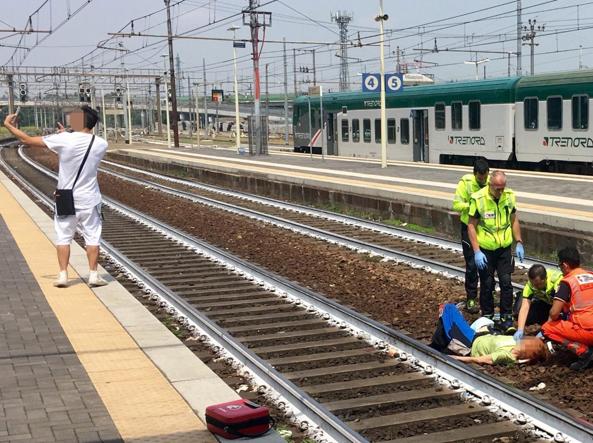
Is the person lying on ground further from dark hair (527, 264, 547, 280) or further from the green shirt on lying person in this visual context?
dark hair (527, 264, 547, 280)

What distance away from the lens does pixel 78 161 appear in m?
8.83

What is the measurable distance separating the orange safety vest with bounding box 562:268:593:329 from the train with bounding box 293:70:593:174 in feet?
53.1

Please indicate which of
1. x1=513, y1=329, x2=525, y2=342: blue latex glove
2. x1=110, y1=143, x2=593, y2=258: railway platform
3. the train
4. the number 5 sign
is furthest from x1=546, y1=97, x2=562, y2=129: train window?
x1=513, y1=329, x2=525, y2=342: blue latex glove

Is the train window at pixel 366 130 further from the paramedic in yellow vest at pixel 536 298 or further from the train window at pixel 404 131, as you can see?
the paramedic in yellow vest at pixel 536 298

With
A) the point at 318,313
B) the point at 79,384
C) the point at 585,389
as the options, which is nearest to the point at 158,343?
the point at 79,384

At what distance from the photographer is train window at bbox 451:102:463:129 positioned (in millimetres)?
27047

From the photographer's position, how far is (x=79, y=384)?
5867 millimetres

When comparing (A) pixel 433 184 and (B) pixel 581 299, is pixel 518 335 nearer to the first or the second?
(B) pixel 581 299

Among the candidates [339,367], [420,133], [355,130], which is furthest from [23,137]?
[355,130]

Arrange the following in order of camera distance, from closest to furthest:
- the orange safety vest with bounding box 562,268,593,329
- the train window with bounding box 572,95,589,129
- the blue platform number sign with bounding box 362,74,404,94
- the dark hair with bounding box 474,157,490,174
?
the orange safety vest with bounding box 562,268,593,329, the dark hair with bounding box 474,157,490,174, the train window with bounding box 572,95,589,129, the blue platform number sign with bounding box 362,74,404,94

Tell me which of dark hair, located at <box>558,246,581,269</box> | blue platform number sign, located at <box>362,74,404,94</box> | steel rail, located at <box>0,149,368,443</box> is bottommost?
steel rail, located at <box>0,149,368,443</box>

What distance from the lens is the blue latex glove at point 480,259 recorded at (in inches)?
313

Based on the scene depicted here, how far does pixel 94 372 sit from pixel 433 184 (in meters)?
15.0

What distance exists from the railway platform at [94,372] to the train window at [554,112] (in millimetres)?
16475
